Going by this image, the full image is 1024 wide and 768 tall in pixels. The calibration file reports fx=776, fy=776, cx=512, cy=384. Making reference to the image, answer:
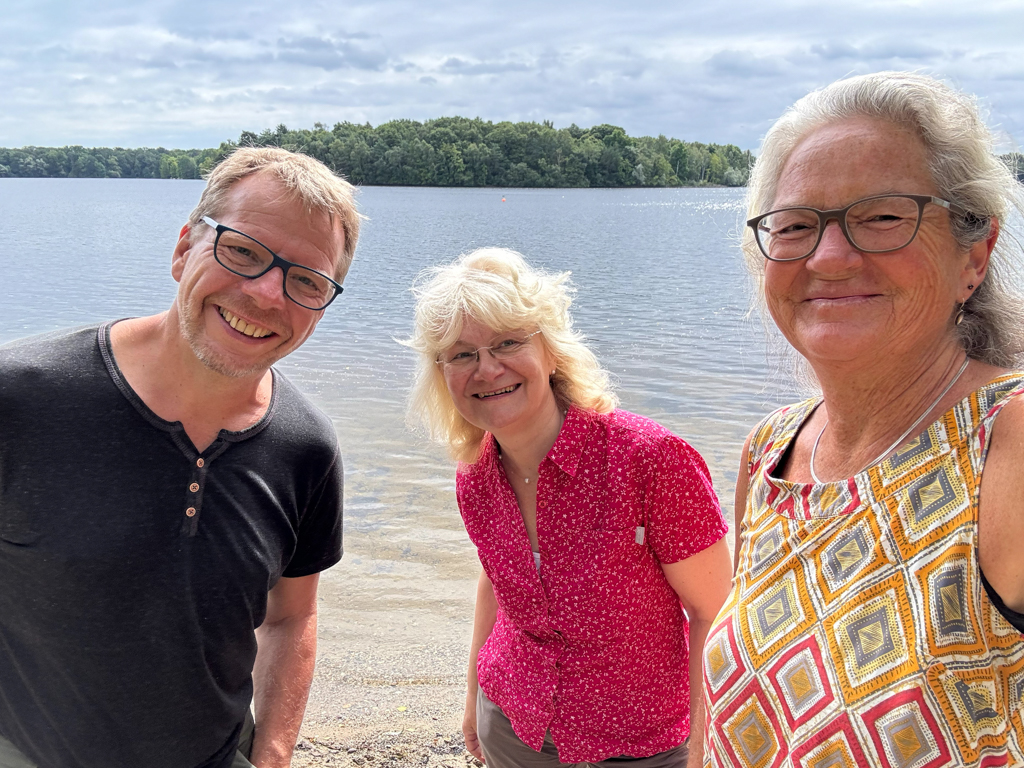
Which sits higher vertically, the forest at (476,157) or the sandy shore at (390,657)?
the forest at (476,157)

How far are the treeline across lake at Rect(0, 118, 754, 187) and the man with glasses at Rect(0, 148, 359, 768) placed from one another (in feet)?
249

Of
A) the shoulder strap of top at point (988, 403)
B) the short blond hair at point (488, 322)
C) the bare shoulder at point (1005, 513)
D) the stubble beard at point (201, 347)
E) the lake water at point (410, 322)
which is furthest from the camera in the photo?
the lake water at point (410, 322)

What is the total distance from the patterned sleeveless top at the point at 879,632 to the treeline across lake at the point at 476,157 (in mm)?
77133

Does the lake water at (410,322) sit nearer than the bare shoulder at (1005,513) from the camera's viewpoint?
No

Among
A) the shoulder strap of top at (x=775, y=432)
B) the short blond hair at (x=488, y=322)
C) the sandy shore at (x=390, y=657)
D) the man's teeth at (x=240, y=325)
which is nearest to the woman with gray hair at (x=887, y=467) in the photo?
the shoulder strap of top at (x=775, y=432)

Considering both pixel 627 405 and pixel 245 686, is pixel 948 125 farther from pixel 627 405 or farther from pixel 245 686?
pixel 627 405

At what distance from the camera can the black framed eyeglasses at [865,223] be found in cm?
161

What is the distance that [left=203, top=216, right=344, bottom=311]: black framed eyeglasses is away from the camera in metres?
2.46

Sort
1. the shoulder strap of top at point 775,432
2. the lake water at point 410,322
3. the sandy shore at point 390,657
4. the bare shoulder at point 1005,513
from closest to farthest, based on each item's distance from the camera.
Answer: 1. the bare shoulder at point 1005,513
2. the shoulder strap of top at point 775,432
3. the sandy shore at point 390,657
4. the lake water at point 410,322

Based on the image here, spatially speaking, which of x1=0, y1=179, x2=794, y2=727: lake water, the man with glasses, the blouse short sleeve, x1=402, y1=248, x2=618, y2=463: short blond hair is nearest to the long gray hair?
x1=0, y1=179, x2=794, y2=727: lake water

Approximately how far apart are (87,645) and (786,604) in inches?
72.2

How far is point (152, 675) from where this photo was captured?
2191 millimetres

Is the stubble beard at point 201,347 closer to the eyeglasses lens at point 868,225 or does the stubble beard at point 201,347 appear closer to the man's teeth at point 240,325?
the man's teeth at point 240,325

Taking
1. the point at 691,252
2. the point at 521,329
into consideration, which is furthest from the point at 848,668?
the point at 691,252
